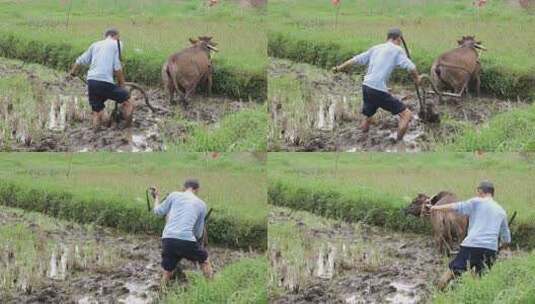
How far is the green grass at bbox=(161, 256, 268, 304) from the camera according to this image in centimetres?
1148

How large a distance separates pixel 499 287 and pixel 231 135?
2973 mm

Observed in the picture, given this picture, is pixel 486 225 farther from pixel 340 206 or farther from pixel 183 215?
pixel 183 215

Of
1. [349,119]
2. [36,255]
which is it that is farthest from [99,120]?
[349,119]

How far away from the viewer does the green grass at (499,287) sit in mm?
10750

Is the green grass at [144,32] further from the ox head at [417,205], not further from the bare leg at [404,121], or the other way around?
the ox head at [417,205]

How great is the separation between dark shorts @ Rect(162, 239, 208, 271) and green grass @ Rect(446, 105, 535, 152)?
244 centimetres

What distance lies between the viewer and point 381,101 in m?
12.0

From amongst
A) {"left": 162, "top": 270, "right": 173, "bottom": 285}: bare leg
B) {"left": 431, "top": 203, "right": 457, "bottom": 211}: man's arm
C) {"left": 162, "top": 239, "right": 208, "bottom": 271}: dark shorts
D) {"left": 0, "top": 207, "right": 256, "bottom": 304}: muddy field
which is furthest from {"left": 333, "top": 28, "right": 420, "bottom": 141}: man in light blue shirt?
{"left": 162, "top": 270, "right": 173, "bottom": 285}: bare leg

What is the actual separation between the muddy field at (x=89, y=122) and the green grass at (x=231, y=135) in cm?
8

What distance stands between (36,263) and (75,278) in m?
0.47

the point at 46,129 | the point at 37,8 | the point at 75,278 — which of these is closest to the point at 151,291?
the point at 75,278

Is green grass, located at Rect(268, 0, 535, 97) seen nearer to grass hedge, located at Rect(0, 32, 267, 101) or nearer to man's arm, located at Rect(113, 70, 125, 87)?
grass hedge, located at Rect(0, 32, 267, 101)

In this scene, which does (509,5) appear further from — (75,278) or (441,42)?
(75,278)

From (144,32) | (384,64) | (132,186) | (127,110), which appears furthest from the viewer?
(144,32)
